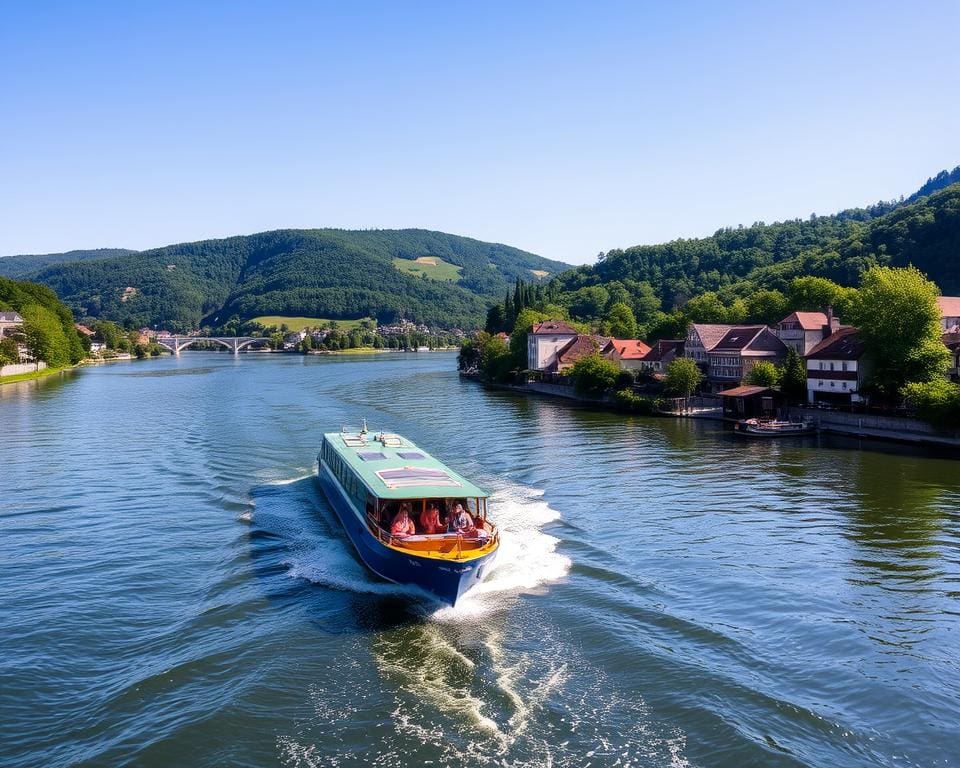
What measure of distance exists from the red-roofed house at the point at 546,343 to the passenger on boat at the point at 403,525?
85223 millimetres

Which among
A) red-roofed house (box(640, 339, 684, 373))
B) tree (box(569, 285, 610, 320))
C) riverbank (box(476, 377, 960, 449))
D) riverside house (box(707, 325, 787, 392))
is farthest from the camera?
tree (box(569, 285, 610, 320))

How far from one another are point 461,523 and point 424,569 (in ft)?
9.21

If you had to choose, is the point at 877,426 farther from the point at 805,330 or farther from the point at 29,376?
the point at 29,376

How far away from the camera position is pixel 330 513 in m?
35.7

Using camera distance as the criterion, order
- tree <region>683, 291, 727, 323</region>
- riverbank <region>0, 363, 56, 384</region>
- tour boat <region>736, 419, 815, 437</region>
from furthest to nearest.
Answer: tree <region>683, 291, 727, 323</region> → riverbank <region>0, 363, 56, 384</region> → tour boat <region>736, 419, 815, 437</region>

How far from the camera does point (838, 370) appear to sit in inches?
2539

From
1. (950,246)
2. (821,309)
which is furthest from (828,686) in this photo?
(950,246)

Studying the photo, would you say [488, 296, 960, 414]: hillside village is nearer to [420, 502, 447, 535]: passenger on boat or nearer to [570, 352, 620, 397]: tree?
[570, 352, 620, 397]: tree

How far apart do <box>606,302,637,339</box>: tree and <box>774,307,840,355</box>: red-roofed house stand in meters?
50.9

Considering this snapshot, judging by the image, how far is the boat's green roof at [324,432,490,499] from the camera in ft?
86.1

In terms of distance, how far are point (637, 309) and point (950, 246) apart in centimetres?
7061

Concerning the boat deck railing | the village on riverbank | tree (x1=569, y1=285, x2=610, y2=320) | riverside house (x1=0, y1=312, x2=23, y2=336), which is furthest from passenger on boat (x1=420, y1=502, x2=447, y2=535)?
tree (x1=569, y1=285, x2=610, y2=320)

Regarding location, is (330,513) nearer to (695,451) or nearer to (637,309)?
(695,451)

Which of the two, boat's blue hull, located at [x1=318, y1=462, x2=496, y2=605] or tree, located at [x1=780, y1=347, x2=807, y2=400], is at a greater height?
tree, located at [x1=780, y1=347, x2=807, y2=400]
